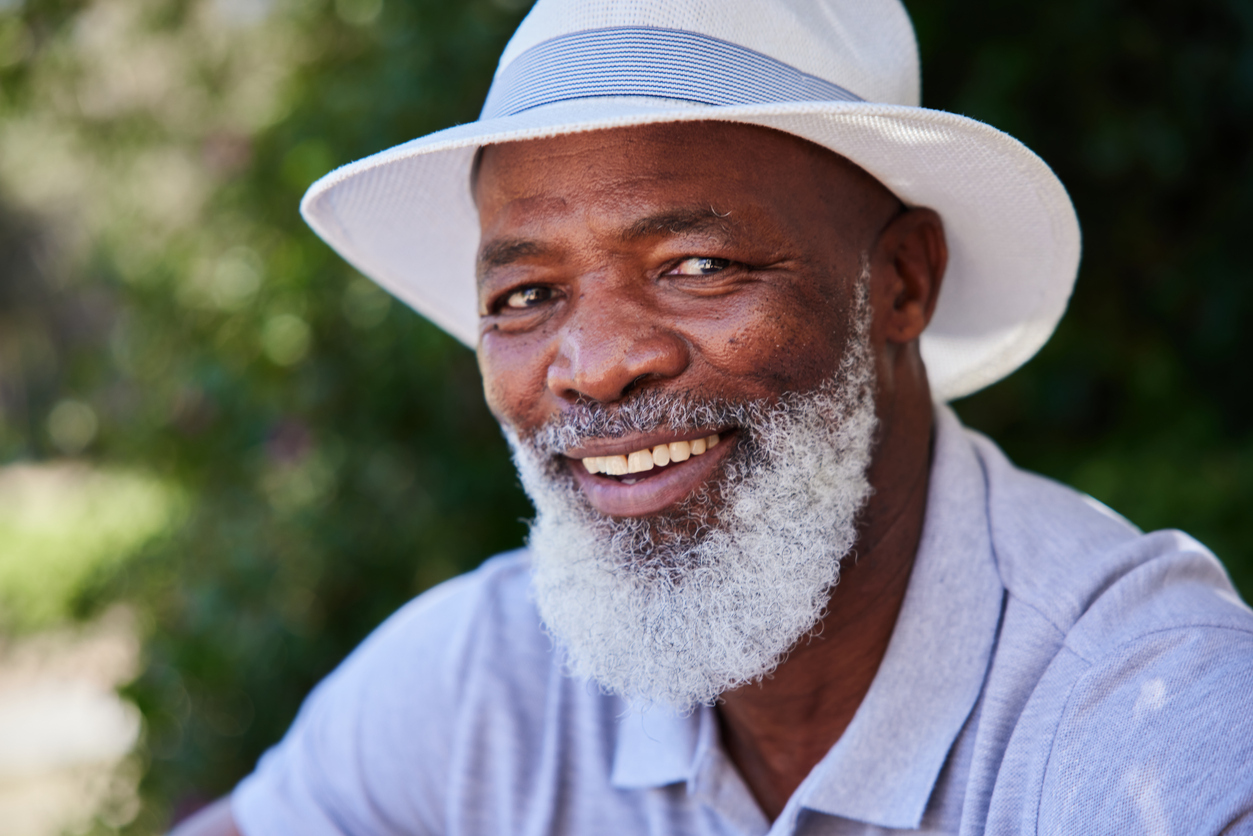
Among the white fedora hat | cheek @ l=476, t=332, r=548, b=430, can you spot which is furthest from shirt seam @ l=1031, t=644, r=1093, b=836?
cheek @ l=476, t=332, r=548, b=430

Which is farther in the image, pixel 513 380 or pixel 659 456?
pixel 513 380

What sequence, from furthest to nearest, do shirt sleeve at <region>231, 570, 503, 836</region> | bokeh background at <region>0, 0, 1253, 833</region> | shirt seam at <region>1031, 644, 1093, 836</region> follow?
1. bokeh background at <region>0, 0, 1253, 833</region>
2. shirt sleeve at <region>231, 570, 503, 836</region>
3. shirt seam at <region>1031, 644, 1093, 836</region>

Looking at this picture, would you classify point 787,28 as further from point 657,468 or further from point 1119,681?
point 1119,681

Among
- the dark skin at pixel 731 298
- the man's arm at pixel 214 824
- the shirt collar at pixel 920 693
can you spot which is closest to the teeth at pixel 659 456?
the dark skin at pixel 731 298

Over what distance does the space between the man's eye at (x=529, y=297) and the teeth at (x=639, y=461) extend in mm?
326

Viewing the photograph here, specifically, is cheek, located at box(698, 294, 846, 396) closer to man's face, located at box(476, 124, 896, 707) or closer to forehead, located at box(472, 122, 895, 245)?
man's face, located at box(476, 124, 896, 707)

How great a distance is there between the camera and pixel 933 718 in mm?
1676

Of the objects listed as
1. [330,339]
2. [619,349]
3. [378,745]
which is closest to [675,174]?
[619,349]

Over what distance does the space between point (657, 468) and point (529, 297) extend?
39cm

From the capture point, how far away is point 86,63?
379 cm

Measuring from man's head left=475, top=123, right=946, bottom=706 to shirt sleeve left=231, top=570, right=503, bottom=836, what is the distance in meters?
0.46

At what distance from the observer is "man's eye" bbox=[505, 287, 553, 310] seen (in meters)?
1.78

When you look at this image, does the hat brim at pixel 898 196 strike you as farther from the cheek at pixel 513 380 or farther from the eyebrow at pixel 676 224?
the cheek at pixel 513 380

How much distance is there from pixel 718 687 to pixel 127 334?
3086mm
